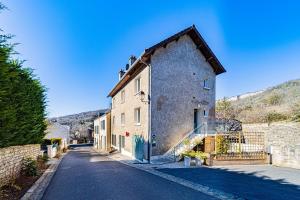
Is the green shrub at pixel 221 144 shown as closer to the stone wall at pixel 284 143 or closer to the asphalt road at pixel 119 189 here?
the stone wall at pixel 284 143

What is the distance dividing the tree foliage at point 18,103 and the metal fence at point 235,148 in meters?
11.3

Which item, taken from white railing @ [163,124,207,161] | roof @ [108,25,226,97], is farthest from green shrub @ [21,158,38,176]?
roof @ [108,25,226,97]

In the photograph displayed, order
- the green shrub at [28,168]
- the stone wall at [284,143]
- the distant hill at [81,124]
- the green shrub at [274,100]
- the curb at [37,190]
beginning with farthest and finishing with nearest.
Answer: the distant hill at [81,124], the green shrub at [274,100], the stone wall at [284,143], the green shrub at [28,168], the curb at [37,190]

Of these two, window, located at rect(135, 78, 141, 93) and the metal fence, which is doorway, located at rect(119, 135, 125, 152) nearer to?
window, located at rect(135, 78, 141, 93)

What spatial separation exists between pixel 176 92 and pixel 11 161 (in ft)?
46.9

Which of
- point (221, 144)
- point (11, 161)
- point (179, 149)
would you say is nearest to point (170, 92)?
point (179, 149)

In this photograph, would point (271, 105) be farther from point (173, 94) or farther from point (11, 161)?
point (11, 161)

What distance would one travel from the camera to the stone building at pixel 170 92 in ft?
72.6

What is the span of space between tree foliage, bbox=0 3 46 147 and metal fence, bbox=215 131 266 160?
443 inches

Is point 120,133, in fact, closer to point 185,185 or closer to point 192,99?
Answer: point 192,99

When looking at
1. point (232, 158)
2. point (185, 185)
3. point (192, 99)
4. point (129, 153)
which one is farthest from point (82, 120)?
point (185, 185)

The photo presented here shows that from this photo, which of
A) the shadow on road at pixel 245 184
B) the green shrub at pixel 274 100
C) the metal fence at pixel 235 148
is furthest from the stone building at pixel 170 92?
the green shrub at pixel 274 100

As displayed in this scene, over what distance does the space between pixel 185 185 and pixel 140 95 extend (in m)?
12.7

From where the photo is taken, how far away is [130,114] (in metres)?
27.5
